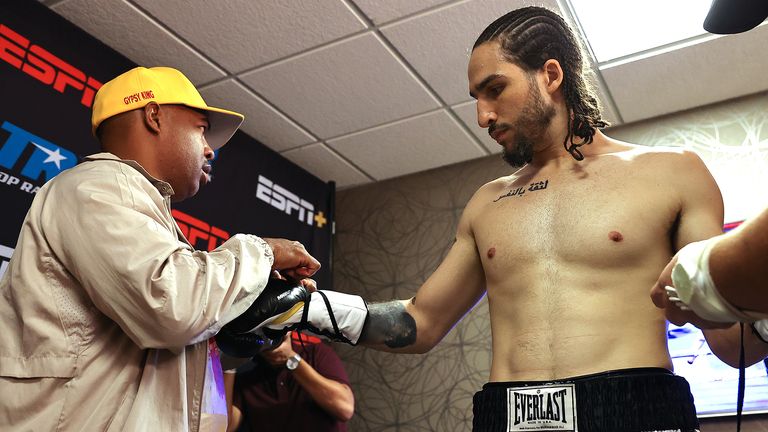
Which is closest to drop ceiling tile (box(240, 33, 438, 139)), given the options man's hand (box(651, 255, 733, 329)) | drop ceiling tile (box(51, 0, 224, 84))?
drop ceiling tile (box(51, 0, 224, 84))

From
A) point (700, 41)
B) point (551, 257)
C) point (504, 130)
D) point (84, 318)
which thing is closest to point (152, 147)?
point (84, 318)

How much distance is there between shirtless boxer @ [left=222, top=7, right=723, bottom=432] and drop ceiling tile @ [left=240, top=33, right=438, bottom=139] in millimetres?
1312

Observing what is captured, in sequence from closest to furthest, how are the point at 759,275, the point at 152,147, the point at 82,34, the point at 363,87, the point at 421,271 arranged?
the point at 759,275
the point at 152,147
the point at 82,34
the point at 363,87
the point at 421,271

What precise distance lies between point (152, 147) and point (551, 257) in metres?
1.08

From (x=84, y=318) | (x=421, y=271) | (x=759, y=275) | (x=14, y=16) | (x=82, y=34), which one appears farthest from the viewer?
(x=421, y=271)

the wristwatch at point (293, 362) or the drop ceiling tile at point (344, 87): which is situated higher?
the drop ceiling tile at point (344, 87)

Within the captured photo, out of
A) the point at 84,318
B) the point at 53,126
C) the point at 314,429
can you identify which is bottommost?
the point at 314,429

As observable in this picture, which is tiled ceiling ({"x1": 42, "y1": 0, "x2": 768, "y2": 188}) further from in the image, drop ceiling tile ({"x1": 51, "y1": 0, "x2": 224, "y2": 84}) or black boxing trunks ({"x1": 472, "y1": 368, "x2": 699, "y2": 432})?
black boxing trunks ({"x1": 472, "y1": 368, "x2": 699, "y2": 432})

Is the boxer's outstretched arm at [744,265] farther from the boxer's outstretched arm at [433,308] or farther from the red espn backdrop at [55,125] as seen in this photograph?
the red espn backdrop at [55,125]

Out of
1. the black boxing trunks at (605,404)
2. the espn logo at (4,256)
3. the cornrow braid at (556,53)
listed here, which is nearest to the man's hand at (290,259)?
the black boxing trunks at (605,404)

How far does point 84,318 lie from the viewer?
1.33 metres

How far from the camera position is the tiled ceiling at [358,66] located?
2793 millimetres

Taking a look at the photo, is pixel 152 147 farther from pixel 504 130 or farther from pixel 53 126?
pixel 53 126

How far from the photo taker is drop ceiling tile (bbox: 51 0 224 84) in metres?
2.75
